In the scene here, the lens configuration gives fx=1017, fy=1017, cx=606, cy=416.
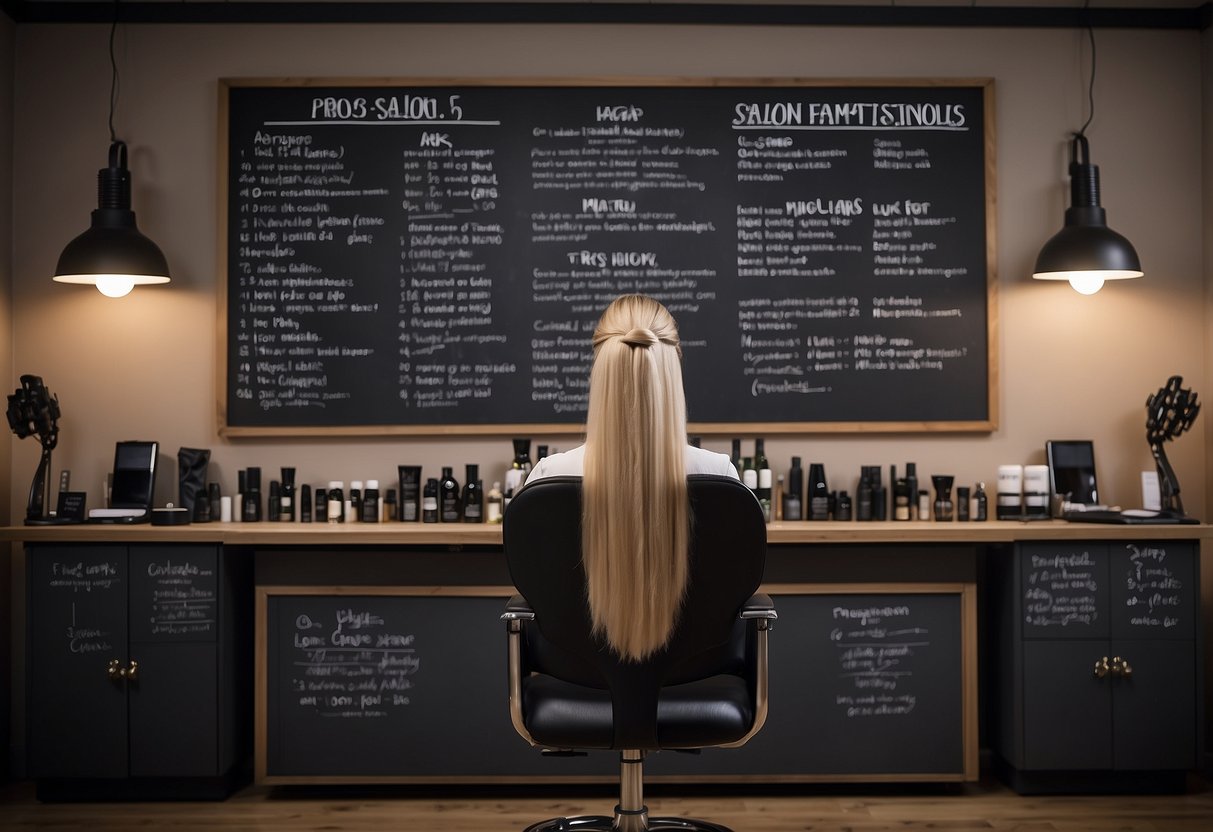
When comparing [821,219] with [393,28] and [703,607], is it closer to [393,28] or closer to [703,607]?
[393,28]

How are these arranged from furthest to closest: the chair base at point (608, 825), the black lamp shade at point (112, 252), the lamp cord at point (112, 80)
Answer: the lamp cord at point (112, 80) → the black lamp shade at point (112, 252) → the chair base at point (608, 825)

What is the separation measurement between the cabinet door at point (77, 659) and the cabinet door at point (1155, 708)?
3072mm

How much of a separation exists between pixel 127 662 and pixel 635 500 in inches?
80.2

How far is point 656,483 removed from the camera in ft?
6.39

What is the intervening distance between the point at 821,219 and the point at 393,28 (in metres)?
1.66

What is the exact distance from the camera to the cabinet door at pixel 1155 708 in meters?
3.13

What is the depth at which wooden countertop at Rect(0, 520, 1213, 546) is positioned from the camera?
3.08 metres

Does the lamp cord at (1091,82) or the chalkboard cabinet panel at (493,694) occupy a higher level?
the lamp cord at (1091,82)

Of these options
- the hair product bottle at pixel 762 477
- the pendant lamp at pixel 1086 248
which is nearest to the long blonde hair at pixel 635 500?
the hair product bottle at pixel 762 477

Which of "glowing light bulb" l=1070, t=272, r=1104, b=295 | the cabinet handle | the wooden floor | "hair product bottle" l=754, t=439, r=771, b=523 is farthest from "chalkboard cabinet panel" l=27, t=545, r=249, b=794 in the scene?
"glowing light bulb" l=1070, t=272, r=1104, b=295

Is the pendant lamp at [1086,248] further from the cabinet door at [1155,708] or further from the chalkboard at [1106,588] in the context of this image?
the cabinet door at [1155,708]

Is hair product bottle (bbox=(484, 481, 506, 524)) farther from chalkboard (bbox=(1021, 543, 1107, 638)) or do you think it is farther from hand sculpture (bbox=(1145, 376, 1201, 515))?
hand sculpture (bbox=(1145, 376, 1201, 515))

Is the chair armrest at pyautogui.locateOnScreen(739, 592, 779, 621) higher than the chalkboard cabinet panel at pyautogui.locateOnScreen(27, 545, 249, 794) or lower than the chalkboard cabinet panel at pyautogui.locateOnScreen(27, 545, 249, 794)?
higher

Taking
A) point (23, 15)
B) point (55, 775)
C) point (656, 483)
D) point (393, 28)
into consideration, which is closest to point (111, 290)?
point (23, 15)
